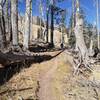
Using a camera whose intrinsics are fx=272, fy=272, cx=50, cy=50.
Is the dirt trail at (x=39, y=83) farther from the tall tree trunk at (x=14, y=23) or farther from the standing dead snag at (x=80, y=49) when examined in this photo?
the tall tree trunk at (x=14, y=23)

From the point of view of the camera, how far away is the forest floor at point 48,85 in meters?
11.3

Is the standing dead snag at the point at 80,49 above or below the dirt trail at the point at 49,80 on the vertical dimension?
above

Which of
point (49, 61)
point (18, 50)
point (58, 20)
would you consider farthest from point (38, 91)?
point (58, 20)

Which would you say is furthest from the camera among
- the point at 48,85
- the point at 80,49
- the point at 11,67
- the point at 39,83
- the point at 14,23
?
the point at 14,23

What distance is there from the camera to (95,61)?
58.6ft

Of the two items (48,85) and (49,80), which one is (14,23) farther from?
(48,85)

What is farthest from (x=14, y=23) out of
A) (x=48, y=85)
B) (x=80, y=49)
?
(x=48, y=85)

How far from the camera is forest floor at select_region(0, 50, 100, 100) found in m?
11.3

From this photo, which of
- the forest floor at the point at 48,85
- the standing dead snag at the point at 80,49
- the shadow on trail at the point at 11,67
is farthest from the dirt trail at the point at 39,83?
the standing dead snag at the point at 80,49

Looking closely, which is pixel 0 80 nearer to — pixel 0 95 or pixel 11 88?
pixel 11 88

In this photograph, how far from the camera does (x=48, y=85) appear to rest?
12.9 metres

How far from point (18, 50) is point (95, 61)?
6.12 meters

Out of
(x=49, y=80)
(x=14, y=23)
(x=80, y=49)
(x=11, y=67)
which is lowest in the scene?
(x=49, y=80)

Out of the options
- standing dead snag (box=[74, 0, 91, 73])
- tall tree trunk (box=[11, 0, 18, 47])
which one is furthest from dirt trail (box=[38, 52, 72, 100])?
tall tree trunk (box=[11, 0, 18, 47])
